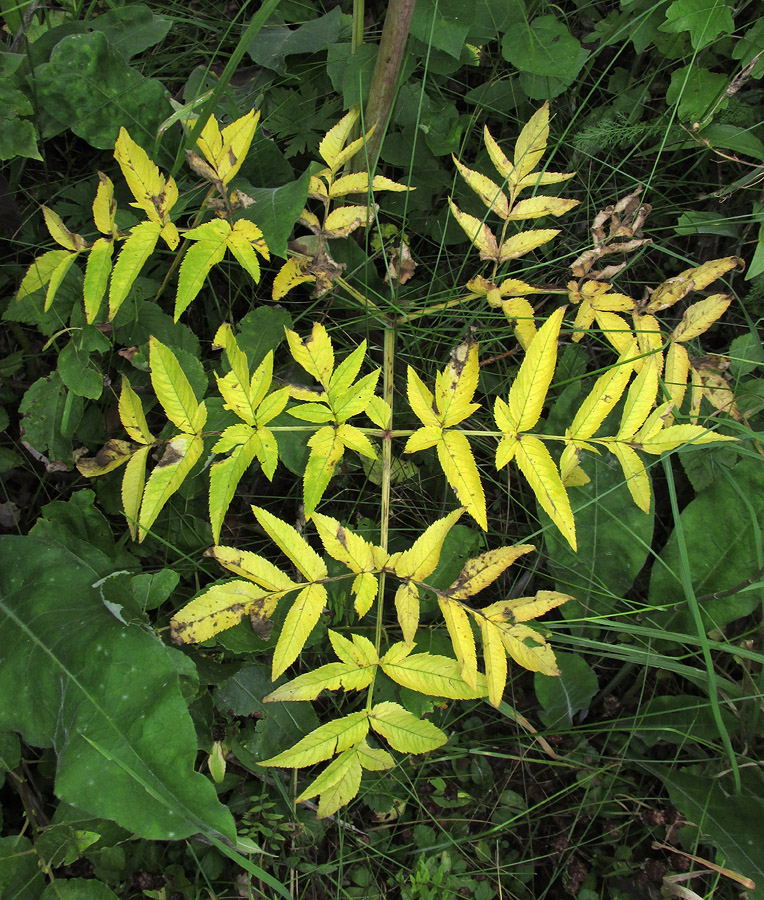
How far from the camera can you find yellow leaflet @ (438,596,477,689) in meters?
1.33

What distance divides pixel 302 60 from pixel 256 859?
7.38 ft

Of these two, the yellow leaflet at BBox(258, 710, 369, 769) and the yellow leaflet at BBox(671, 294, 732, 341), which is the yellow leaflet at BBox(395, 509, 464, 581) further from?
the yellow leaflet at BBox(671, 294, 732, 341)

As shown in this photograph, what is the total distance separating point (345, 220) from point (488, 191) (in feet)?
1.20

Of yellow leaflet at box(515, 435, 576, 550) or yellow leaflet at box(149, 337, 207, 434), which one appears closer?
yellow leaflet at box(515, 435, 576, 550)

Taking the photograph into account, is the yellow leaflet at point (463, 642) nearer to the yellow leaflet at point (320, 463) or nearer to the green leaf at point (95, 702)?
the yellow leaflet at point (320, 463)

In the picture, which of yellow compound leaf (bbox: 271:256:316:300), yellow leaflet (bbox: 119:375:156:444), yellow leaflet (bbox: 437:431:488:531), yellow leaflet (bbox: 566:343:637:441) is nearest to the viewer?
yellow leaflet (bbox: 437:431:488:531)

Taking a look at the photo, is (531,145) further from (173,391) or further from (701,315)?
(173,391)

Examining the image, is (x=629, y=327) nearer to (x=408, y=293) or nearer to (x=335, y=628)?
Answer: (x=408, y=293)

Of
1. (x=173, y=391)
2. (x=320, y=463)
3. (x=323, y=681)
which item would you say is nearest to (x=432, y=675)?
(x=323, y=681)

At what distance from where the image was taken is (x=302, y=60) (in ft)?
6.30

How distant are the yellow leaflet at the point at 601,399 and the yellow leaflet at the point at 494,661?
0.46 metres

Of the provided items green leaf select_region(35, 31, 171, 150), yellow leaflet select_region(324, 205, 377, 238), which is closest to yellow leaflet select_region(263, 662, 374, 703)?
yellow leaflet select_region(324, 205, 377, 238)

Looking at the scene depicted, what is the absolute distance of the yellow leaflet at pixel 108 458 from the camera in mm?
1579

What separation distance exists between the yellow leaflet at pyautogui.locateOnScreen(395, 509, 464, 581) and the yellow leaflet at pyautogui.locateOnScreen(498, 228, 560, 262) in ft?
2.36
